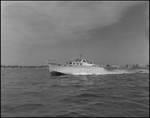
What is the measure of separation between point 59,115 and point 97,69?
3828 centimetres

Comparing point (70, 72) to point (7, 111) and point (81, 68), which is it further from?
point (7, 111)

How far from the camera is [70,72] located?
115 ft

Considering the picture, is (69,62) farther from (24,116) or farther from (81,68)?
(24,116)

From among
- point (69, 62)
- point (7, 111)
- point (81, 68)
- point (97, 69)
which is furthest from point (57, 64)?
point (7, 111)

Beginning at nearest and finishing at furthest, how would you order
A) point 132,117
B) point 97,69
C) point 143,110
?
point 132,117 → point 143,110 → point 97,69

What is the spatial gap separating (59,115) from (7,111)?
3.03 meters

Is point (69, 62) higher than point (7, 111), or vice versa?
point (69, 62)

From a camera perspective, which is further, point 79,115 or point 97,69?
point 97,69

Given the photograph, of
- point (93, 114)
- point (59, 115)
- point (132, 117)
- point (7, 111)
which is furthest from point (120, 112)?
point (7, 111)

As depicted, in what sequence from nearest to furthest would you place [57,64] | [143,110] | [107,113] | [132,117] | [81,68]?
[132,117]
[107,113]
[143,110]
[57,64]
[81,68]

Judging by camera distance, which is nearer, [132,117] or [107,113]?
[132,117]

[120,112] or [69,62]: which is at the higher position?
[69,62]

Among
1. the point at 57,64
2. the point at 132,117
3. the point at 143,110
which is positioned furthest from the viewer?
the point at 57,64

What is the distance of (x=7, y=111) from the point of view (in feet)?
22.2
